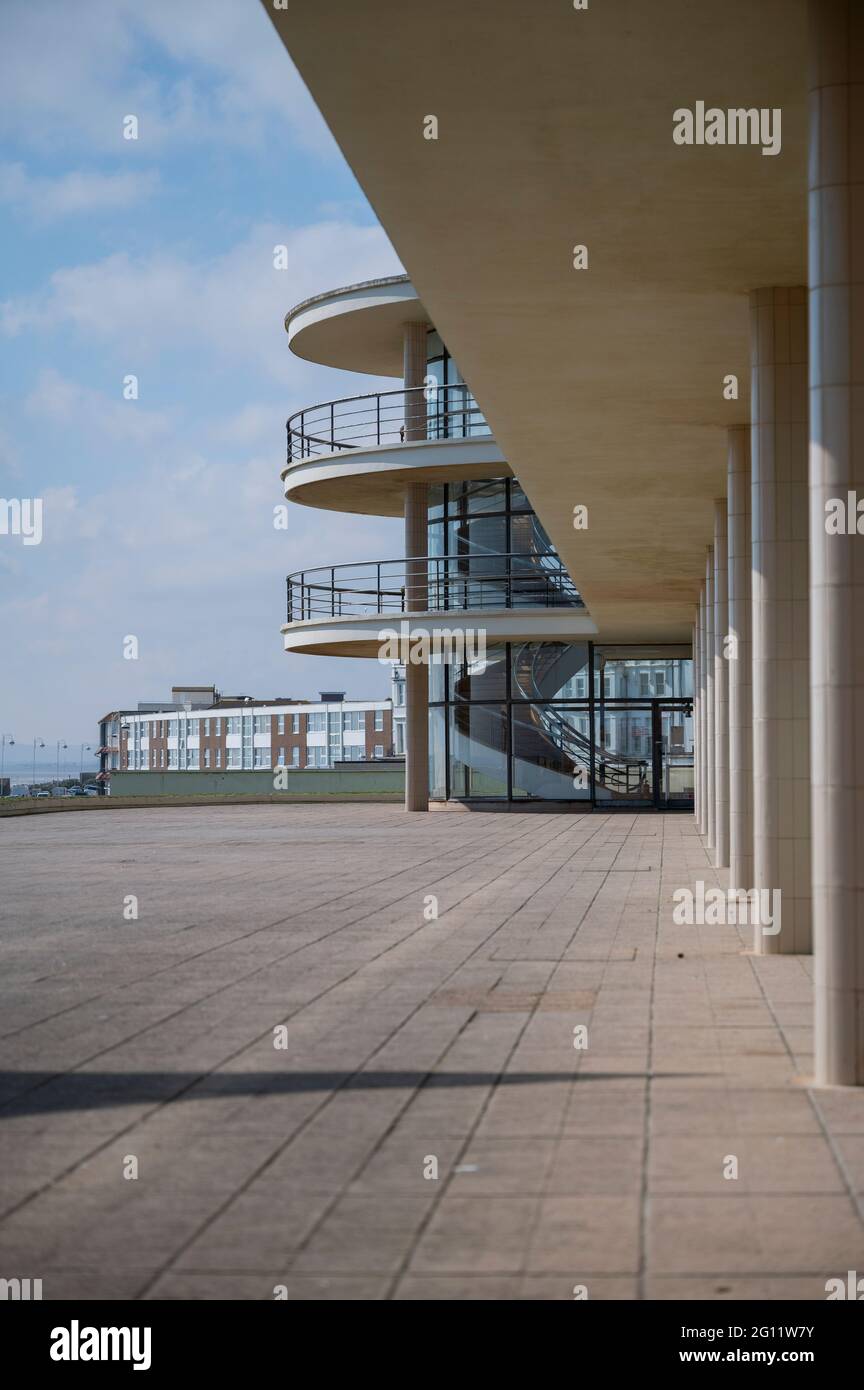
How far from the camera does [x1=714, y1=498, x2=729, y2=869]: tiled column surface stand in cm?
1753

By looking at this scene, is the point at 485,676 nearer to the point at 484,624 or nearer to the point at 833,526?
the point at 484,624

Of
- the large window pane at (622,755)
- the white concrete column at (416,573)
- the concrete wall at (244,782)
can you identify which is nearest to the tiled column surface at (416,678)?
the white concrete column at (416,573)

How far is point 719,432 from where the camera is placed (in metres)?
15.8

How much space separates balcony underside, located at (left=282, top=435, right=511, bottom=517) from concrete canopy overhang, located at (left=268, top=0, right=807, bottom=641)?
55.8 ft

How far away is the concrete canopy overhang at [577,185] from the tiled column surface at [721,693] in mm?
2379

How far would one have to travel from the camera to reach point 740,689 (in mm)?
14383

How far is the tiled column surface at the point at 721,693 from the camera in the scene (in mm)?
17531

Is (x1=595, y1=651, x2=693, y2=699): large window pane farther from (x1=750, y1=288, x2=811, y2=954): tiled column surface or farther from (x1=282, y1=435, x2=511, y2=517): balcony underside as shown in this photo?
(x1=750, y1=288, x2=811, y2=954): tiled column surface

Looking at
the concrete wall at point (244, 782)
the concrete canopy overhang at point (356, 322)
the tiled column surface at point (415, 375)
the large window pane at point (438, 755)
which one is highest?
the concrete canopy overhang at point (356, 322)

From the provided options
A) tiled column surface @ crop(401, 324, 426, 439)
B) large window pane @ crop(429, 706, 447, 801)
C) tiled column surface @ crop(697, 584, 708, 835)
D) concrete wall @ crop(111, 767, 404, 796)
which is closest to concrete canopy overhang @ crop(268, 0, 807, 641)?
tiled column surface @ crop(697, 584, 708, 835)

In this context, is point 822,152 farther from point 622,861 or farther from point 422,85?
point 622,861

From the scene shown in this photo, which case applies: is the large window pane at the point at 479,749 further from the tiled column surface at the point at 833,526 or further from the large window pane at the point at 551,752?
the tiled column surface at the point at 833,526
